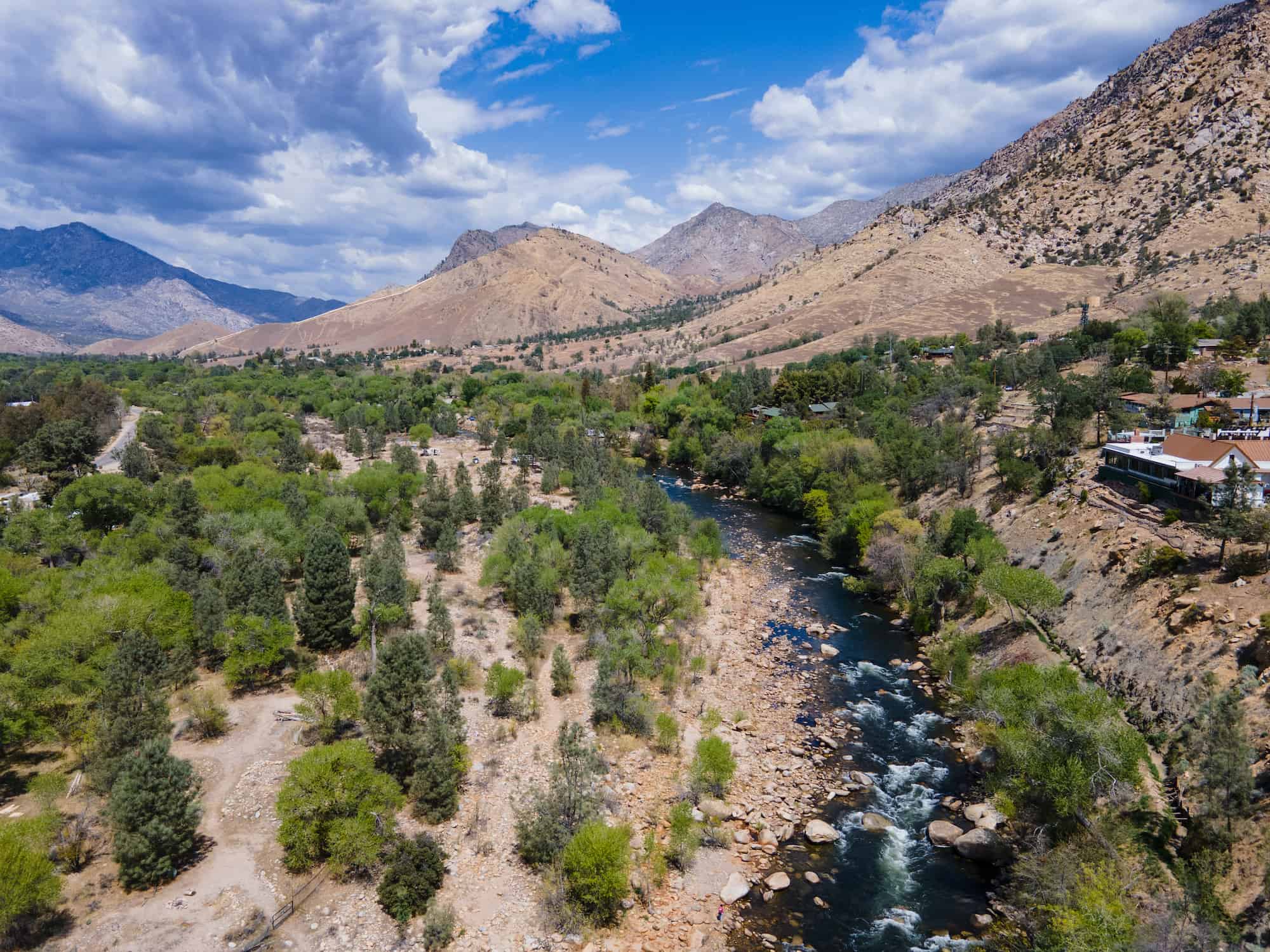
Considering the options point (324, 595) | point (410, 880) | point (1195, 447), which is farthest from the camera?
point (1195, 447)

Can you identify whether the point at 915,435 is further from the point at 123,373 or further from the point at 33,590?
the point at 123,373

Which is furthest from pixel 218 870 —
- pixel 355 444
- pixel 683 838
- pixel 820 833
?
pixel 355 444

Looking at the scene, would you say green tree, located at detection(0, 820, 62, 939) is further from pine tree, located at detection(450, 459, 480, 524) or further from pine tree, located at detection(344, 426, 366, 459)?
pine tree, located at detection(344, 426, 366, 459)

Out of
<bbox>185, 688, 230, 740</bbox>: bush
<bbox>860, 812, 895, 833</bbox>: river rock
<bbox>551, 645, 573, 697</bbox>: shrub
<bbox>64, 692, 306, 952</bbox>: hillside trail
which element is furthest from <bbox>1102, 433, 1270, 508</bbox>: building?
<bbox>185, 688, 230, 740</bbox>: bush

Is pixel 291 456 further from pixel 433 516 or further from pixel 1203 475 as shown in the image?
pixel 1203 475

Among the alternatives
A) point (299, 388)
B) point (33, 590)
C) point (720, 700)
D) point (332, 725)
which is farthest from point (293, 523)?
point (299, 388)
